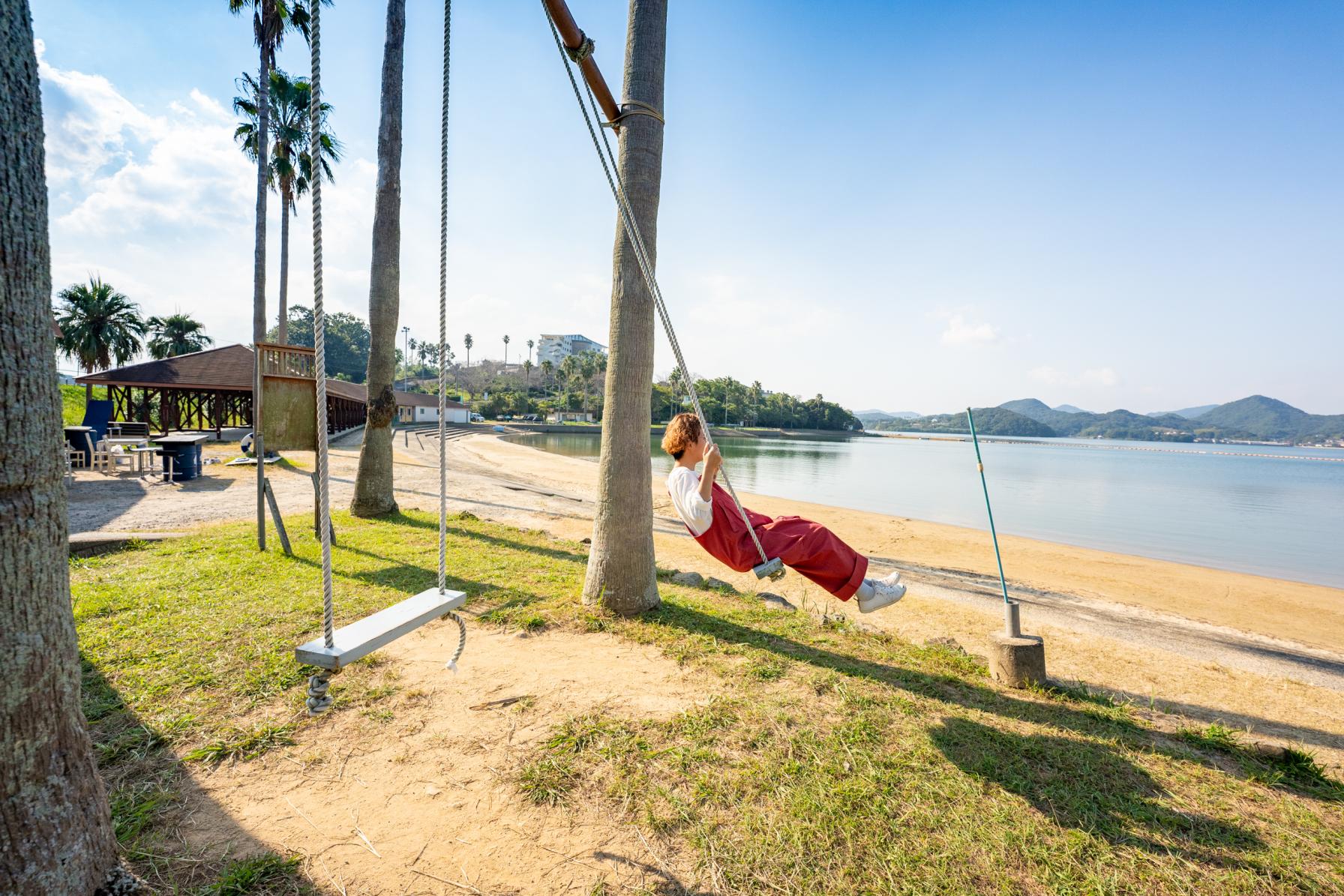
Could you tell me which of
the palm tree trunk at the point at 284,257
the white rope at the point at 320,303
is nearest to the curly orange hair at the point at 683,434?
the white rope at the point at 320,303

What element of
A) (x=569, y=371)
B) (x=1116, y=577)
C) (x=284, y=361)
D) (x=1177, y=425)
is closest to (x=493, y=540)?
(x=284, y=361)

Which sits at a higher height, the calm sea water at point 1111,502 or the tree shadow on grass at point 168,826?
the tree shadow on grass at point 168,826

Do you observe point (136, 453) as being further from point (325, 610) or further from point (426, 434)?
point (426, 434)

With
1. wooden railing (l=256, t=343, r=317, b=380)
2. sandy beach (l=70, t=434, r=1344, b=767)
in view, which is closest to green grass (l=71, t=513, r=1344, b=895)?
sandy beach (l=70, t=434, r=1344, b=767)

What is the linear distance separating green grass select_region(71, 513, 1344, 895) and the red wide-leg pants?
697 millimetres

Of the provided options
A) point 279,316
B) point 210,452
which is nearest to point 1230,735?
point 210,452

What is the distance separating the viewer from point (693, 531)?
3826 millimetres

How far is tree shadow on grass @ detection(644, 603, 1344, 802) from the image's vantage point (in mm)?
3105

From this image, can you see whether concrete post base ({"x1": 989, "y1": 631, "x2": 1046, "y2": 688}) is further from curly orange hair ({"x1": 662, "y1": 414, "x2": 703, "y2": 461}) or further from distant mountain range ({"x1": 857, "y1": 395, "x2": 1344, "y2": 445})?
distant mountain range ({"x1": 857, "y1": 395, "x2": 1344, "y2": 445})

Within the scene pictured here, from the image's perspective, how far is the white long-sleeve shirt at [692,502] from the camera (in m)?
3.67

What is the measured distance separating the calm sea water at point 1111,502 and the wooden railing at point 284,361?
174 inches

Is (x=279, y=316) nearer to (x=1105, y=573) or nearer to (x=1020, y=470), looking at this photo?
(x=1105, y=573)

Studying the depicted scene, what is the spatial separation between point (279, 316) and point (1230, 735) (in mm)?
24460

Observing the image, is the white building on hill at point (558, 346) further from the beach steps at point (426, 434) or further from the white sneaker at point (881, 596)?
the white sneaker at point (881, 596)
